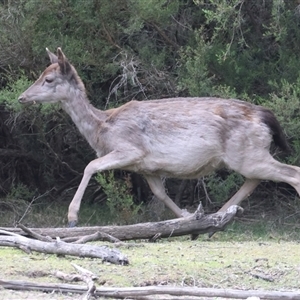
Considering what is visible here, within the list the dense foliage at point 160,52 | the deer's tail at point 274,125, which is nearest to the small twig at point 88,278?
the deer's tail at point 274,125

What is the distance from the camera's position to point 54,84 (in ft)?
41.2

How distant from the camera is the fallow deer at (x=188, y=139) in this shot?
39.3 ft

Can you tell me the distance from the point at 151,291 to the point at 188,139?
5788 mm

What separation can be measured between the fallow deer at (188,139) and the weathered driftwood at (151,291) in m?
5.01

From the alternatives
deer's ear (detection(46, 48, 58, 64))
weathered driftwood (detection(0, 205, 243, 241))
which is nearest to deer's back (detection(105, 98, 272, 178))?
deer's ear (detection(46, 48, 58, 64))

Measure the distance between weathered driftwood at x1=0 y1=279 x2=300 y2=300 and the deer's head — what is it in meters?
5.82

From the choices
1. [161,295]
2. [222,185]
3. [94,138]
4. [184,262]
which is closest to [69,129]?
[94,138]

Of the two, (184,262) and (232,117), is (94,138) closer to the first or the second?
(232,117)

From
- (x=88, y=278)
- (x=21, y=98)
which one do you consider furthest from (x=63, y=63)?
(x=88, y=278)

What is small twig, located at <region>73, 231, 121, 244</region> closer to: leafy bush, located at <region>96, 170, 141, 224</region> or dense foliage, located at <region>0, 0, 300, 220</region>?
leafy bush, located at <region>96, 170, 141, 224</region>

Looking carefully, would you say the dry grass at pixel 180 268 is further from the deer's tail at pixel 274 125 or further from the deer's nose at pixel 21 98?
the deer's nose at pixel 21 98

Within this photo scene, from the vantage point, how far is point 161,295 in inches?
257

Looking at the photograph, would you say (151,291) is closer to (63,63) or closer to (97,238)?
(97,238)

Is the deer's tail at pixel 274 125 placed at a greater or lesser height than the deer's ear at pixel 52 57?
lesser
